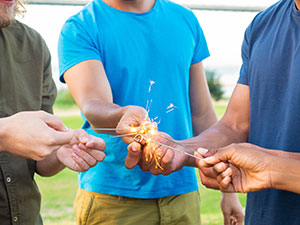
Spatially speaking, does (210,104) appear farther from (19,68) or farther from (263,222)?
(19,68)

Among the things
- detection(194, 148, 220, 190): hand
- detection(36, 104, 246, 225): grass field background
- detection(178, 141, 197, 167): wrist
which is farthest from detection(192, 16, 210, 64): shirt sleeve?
detection(36, 104, 246, 225): grass field background

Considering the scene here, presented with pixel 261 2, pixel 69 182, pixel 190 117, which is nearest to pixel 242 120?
pixel 190 117

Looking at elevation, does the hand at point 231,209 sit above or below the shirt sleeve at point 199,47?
below

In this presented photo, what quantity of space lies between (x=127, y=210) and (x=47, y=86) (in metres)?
0.72

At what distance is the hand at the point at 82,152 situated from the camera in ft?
5.01

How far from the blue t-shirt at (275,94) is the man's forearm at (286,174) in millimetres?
155

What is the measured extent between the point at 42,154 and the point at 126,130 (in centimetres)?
37

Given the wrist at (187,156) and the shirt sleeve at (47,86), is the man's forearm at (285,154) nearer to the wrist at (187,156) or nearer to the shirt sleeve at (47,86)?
the wrist at (187,156)

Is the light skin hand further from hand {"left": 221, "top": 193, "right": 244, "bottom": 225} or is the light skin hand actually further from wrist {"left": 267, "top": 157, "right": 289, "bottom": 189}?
hand {"left": 221, "top": 193, "right": 244, "bottom": 225}

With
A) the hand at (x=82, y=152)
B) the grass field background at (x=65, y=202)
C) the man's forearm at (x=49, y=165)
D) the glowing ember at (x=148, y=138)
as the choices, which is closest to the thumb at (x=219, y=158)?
the glowing ember at (x=148, y=138)

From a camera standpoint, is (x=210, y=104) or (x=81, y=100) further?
(x=210, y=104)

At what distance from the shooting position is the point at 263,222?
155cm

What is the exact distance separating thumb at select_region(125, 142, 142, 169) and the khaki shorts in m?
0.30

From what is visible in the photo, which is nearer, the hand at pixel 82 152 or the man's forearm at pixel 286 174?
the man's forearm at pixel 286 174
